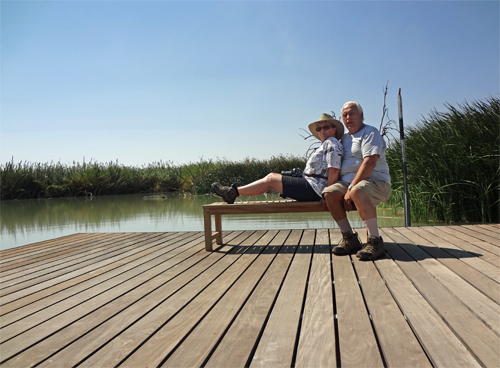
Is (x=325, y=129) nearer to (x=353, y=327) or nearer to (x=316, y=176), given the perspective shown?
(x=316, y=176)

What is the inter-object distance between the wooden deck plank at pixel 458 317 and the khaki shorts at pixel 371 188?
0.56m

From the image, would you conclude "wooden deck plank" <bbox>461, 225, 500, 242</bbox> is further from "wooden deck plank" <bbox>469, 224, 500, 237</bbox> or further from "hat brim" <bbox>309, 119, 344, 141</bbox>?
"hat brim" <bbox>309, 119, 344, 141</bbox>

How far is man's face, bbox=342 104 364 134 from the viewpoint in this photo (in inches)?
127

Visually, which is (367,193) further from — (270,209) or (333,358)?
(333,358)

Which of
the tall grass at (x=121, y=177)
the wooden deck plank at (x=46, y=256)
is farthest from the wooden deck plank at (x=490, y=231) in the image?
the tall grass at (x=121, y=177)

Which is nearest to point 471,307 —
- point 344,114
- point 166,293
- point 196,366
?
point 196,366

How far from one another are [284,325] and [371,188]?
160 cm

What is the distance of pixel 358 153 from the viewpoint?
3242 millimetres

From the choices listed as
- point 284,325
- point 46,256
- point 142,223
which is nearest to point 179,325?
point 284,325

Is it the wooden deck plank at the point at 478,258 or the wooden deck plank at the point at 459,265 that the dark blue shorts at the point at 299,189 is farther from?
the wooden deck plank at the point at 478,258

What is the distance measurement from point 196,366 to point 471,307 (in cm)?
122

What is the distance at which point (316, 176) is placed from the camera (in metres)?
3.39

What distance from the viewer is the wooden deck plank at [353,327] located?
140 cm

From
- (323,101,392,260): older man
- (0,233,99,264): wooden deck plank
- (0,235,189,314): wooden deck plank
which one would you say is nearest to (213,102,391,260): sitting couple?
(323,101,392,260): older man
